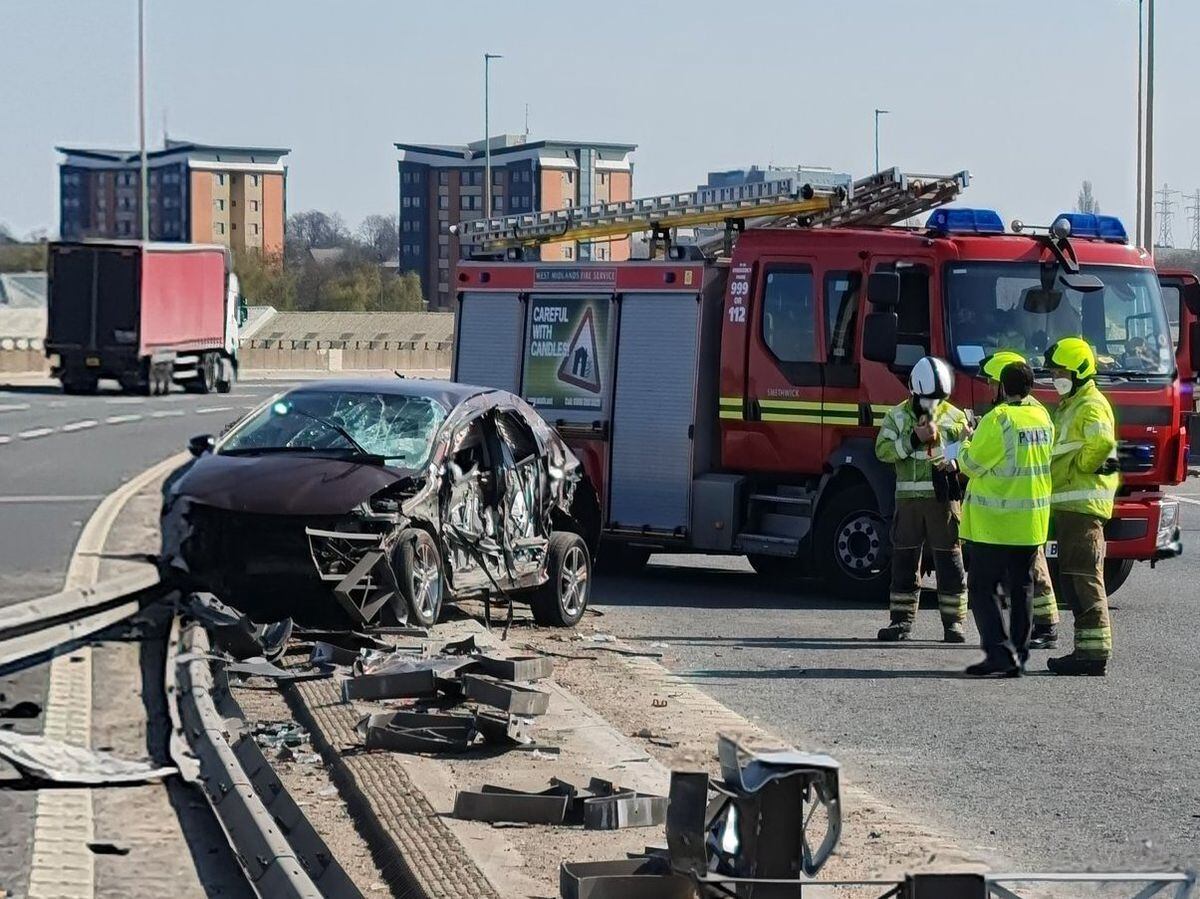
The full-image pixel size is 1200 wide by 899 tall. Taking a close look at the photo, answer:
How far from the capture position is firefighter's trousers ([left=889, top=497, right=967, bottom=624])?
504 inches

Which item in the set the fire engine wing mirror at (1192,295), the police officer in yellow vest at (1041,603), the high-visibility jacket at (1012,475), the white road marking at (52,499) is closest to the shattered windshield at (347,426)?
the high-visibility jacket at (1012,475)

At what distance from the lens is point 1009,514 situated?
11289 millimetres

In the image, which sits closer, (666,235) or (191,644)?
(191,644)

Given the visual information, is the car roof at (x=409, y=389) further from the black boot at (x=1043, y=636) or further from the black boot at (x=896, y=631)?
the black boot at (x=1043, y=636)

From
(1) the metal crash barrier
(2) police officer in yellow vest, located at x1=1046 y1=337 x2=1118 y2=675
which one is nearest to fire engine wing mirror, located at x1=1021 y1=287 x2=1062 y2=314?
(2) police officer in yellow vest, located at x1=1046 y1=337 x2=1118 y2=675

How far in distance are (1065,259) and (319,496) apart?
5994 millimetres

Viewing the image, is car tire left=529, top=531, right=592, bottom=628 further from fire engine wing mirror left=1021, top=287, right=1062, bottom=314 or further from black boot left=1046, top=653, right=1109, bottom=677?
fire engine wing mirror left=1021, top=287, right=1062, bottom=314

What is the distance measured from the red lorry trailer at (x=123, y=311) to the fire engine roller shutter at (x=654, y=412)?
30.9 meters

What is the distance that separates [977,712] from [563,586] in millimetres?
3755

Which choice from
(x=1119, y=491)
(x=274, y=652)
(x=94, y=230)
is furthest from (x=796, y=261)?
(x=94, y=230)

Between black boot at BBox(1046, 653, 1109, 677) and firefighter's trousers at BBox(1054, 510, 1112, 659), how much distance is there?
3cm

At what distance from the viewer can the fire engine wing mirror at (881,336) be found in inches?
555

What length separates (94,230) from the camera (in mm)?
183000

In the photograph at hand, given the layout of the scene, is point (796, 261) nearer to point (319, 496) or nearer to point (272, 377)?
point (319, 496)
